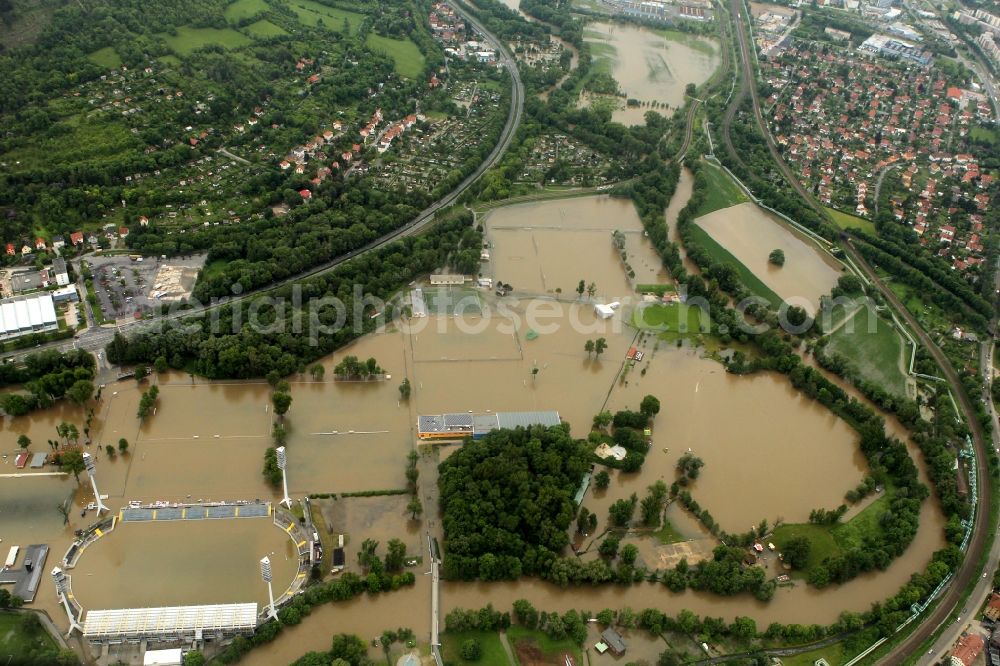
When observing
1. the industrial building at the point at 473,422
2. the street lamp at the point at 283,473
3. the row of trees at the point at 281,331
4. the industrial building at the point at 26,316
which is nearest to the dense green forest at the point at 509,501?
the industrial building at the point at 473,422

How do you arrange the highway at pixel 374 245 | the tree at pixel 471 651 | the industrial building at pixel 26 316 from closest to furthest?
the tree at pixel 471 651 < the industrial building at pixel 26 316 < the highway at pixel 374 245

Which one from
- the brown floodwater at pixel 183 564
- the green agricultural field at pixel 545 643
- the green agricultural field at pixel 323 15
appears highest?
the green agricultural field at pixel 323 15

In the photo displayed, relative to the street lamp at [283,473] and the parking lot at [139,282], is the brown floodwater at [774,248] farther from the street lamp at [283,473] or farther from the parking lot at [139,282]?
the parking lot at [139,282]

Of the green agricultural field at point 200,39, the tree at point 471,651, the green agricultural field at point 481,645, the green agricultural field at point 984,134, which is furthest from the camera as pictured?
the green agricultural field at point 984,134

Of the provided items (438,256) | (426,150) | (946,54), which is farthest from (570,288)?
(946,54)

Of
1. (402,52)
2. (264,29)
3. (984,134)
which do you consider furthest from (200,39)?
(984,134)

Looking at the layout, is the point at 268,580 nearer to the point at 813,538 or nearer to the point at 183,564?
the point at 183,564

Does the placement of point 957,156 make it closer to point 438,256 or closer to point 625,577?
point 438,256
